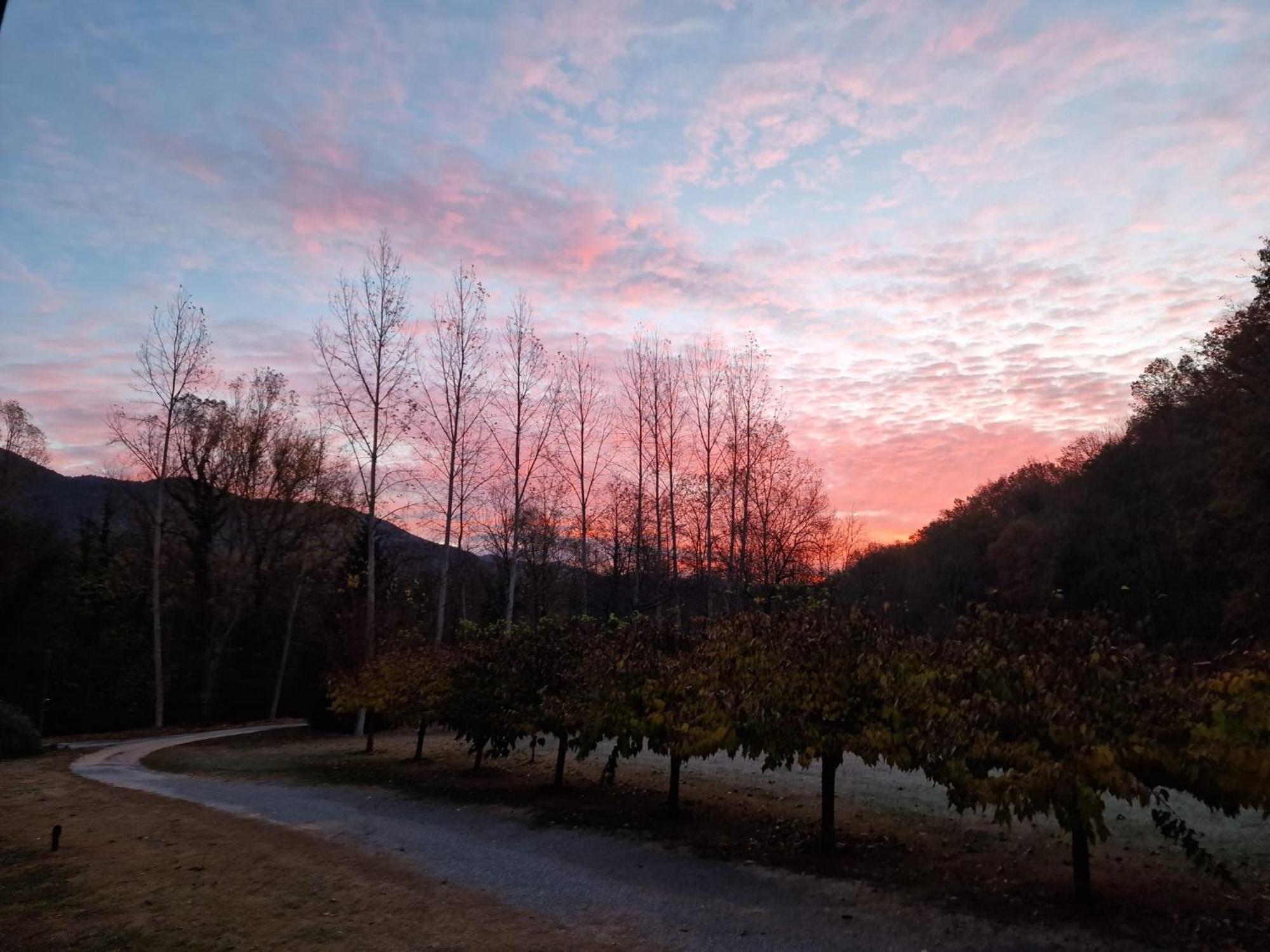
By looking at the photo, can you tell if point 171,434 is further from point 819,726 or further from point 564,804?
point 819,726

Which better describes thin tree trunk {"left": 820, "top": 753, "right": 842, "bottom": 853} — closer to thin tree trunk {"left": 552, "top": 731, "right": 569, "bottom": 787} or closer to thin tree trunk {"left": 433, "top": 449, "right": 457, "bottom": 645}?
thin tree trunk {"left": 552, "top": 731, "right": 569, "bottom": 787}

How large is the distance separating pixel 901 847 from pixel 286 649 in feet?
109

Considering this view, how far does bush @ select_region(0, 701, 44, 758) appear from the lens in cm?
2088

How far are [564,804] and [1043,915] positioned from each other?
6.98 meters

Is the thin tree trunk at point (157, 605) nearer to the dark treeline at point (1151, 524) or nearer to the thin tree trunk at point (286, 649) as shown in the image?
the thin tree trunk at point (286, 649)

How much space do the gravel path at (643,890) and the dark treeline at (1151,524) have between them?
2.76 metres

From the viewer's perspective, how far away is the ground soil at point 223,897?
6230 mm

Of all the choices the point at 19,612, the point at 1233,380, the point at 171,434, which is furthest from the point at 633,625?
the point at 19,612

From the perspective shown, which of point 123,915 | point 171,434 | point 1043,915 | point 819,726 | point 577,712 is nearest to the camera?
point 1043,915

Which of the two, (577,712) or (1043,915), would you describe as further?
(577,712)

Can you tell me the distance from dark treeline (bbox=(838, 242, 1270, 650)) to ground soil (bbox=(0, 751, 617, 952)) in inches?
210

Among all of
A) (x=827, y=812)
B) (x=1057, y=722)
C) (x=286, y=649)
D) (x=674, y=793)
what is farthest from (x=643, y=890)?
(x=286, y=649)

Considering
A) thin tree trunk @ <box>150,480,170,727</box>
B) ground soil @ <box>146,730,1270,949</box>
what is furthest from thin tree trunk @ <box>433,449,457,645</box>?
thin tree trunk @ <box>150,480,170,727</box>

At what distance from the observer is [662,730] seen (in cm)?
970
